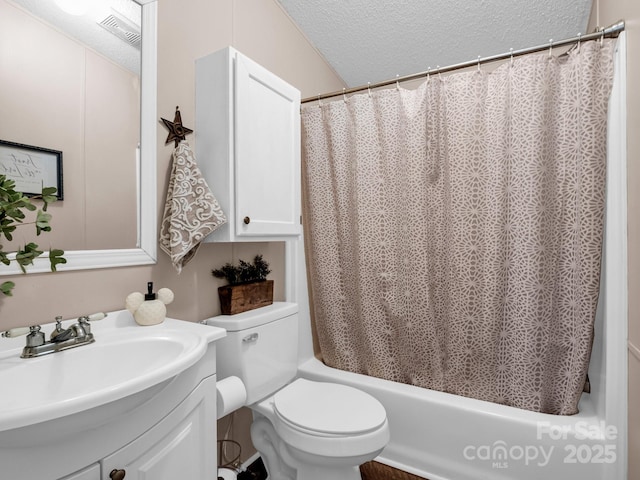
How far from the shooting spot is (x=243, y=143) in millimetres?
1332

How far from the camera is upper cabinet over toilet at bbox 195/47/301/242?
1312mm

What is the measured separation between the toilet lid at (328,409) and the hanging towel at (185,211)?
0.71 meters

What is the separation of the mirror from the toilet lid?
0.80 m

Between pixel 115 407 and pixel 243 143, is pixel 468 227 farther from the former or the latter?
pixel 115 407

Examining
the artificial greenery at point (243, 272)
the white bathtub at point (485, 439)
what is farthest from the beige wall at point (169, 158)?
the white bathtub at point (485, 439)

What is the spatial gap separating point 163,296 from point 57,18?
36.0 inches

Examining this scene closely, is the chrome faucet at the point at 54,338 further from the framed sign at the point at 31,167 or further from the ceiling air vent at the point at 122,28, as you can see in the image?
the ceiling air vent at the point at 122,28

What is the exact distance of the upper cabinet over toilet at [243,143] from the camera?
131 cm

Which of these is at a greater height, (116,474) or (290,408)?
(116,474)

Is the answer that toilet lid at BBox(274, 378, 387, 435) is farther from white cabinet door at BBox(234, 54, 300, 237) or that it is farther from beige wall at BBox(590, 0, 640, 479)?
beige wall at BBox(590, 0, 640, 479)

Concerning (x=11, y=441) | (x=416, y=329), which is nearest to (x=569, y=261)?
(x=416, y=329)

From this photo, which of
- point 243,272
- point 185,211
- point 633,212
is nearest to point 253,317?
point 243,272

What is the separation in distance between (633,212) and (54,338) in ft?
5.91

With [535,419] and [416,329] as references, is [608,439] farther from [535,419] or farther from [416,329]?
[416,329]
